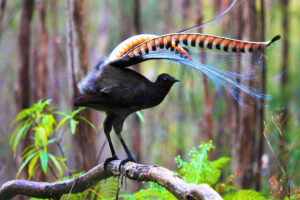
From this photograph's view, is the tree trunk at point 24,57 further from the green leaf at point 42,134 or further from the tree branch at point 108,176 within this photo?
the tree branch at point 108,176

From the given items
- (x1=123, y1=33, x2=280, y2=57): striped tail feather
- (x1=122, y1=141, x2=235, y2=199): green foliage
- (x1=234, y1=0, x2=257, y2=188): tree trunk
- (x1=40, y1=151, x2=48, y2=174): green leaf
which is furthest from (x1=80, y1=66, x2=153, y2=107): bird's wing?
(x1=234, y1=0, x2=257, y2=188): tree trunk

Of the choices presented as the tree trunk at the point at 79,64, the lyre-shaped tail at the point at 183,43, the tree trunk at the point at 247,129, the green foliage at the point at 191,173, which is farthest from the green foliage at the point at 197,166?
the tree trunk at the point at 247,129

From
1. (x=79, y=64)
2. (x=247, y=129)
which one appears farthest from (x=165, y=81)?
(x=247, y=129)

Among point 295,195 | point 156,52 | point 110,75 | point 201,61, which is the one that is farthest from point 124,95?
point 295,195

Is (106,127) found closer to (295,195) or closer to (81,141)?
(295,195)

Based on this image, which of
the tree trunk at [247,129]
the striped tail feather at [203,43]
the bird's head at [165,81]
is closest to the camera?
the striped tail feather at [203,43]

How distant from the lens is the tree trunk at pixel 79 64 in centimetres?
390

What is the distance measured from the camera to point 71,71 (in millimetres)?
4035

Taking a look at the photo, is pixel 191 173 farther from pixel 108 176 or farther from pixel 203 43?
pixel 203 43

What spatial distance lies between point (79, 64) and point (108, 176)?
204cm

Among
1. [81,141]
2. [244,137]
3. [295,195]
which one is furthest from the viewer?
[244,137]

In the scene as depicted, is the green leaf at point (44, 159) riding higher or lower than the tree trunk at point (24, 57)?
lower

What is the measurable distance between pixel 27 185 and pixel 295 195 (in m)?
Answer: 1.68

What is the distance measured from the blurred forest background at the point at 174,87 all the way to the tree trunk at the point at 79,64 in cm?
1
